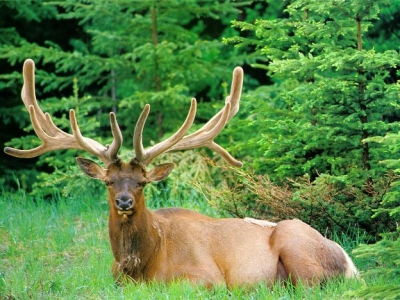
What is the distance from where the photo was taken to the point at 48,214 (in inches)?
377

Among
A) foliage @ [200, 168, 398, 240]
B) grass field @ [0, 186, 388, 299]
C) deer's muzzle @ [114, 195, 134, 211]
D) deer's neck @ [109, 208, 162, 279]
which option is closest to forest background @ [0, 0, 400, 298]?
foliage @ [200, 168, 398, 240]

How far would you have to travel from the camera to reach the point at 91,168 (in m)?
7.51

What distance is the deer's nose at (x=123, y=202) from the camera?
22.9 feet

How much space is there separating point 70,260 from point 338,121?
9.23 feet

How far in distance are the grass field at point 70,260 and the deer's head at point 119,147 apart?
0.69 m

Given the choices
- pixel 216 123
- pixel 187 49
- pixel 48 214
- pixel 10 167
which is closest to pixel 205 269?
pixel 216 123

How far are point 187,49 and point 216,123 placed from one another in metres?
4.11

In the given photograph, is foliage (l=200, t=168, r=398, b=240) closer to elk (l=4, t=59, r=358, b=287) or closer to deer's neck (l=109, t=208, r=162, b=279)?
elk (l=4, t=59, r=358, b=287)

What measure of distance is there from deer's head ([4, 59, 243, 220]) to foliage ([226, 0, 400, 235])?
2.32 feet

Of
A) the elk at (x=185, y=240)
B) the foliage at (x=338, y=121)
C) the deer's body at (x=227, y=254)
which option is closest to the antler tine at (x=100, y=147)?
the elk at (x=185, y=240)

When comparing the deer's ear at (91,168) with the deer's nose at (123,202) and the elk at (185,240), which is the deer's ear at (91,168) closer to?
the elk at (185,240)

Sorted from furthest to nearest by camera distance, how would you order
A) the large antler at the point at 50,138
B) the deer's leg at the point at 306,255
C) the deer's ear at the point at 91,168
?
the deer's ear at the point at 91,168
the large antler at the point at 50,138
the deer's leg at the point at 306,255

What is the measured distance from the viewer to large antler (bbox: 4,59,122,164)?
729cm

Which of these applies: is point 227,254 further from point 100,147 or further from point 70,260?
point 70,260
